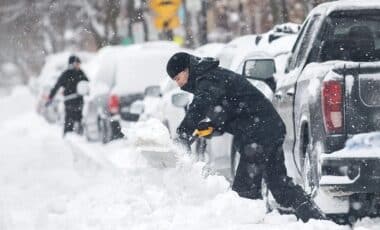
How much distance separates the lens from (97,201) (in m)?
10.6

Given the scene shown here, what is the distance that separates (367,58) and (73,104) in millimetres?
11896

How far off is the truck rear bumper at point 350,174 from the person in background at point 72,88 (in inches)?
470

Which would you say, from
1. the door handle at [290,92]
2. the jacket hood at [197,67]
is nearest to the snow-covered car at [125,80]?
the door handle at [290,92]

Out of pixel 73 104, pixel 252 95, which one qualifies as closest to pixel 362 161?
pixel 252 95

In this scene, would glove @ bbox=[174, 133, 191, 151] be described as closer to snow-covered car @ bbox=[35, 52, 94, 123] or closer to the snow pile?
the snow pile

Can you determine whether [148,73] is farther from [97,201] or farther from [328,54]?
[328,54]

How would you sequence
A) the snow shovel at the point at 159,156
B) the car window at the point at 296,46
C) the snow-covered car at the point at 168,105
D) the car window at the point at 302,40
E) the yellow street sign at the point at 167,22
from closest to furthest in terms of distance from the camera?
the snow shovel at the point at 159,156 → the car window at the point at 302,40 → the car window at the point at 296,46 → the snow-covered car at the point at 168,105 → the yellow street sign at the point at 167,22

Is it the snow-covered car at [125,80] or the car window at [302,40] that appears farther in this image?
the snow-covered car at [125,80]

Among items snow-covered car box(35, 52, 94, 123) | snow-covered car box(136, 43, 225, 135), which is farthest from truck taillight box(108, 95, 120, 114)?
snow-covered car box(35, 52, 94, 123)

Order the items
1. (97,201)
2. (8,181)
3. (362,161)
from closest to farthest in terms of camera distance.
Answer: (362,161) → (97,201) → (8,181)

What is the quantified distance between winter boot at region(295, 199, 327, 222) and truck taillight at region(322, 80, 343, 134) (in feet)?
2.13

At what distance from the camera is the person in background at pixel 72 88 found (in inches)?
775

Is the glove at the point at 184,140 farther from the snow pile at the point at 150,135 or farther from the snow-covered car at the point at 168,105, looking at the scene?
the snow-covered car at the point at 168,105

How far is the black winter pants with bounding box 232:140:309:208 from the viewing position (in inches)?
321
